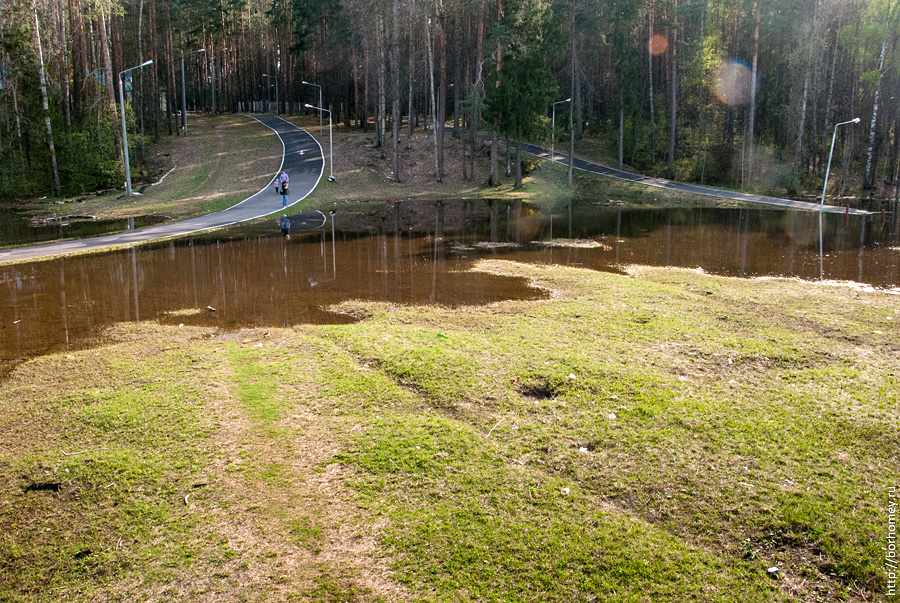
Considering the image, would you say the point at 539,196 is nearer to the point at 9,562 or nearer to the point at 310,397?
the point at 310,397

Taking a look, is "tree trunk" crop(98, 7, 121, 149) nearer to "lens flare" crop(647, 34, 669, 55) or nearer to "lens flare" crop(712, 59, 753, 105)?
"lens flare" crop(712, 59, 753, 105)

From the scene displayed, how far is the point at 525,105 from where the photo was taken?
45.0 meters

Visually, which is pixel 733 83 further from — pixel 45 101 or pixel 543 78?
pixel 45 101

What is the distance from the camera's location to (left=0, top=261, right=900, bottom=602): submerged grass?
17.3 ft

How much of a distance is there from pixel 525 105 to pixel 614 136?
25587 millimetres

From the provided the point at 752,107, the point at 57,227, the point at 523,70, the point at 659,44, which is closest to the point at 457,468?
the point at 57,227

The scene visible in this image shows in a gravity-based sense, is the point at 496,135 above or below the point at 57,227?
above

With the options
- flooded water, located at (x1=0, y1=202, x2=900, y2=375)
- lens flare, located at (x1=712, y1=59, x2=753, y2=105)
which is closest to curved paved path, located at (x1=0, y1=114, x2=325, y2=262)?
flooded water, located at (x1=0, y1=202, x2=900, y2=375)

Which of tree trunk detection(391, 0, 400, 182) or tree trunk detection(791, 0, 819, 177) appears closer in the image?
tree trunk detection(391, 0, 400, 182)

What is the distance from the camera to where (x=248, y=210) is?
33.2 metres

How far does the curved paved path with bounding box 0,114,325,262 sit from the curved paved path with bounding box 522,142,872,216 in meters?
A: 23.7

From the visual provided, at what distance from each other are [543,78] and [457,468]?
43.9 m

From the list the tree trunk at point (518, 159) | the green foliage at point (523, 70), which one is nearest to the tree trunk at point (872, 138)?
the green foliage at point (523, 70)

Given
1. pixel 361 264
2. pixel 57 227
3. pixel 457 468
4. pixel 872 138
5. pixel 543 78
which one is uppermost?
pixel 543 78
